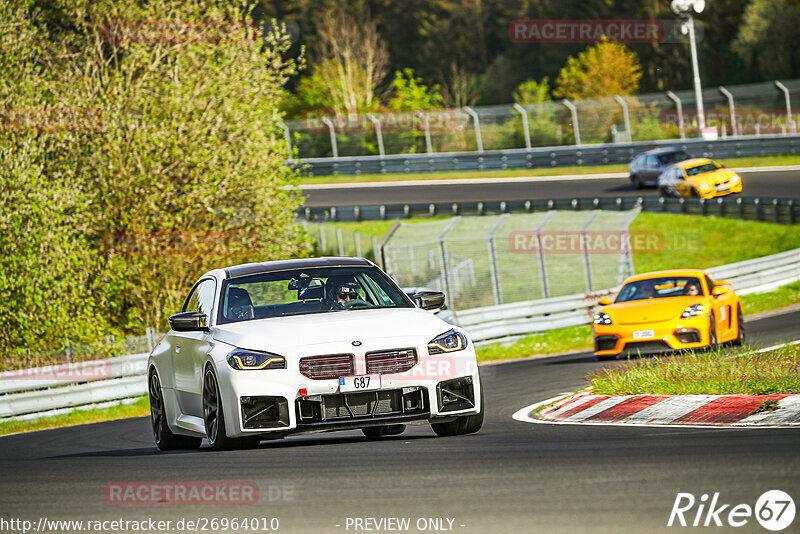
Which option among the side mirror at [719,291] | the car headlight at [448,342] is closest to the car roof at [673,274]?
the side mirror at [719,291]

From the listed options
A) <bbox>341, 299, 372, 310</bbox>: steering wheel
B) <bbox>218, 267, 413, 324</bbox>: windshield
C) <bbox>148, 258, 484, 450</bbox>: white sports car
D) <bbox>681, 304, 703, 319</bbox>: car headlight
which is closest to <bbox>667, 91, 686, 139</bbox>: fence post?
<bbox>681, 304, 703, 319</bbox>: car headlight

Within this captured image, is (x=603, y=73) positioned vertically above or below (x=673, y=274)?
above

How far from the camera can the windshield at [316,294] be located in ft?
33.4

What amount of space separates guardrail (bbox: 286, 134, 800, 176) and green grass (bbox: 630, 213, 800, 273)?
900 cm

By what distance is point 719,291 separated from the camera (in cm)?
1892

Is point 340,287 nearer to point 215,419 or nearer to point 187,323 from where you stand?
point 187,323

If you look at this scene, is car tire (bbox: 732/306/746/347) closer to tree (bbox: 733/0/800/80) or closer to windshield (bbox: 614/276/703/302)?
windshield (bbox: 614/276/703/302)

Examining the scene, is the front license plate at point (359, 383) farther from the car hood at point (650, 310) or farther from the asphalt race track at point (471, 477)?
the car hood at point (650, 310)

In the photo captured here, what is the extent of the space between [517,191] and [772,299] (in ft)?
68.4

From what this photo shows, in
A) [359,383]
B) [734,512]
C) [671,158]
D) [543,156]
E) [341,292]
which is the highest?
[341,292]

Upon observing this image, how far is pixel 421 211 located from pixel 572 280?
37.3ft

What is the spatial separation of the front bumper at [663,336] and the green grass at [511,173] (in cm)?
3213

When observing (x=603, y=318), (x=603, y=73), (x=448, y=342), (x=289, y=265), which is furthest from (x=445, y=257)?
(x=603, y=73)

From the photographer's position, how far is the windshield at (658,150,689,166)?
44.1 meters
